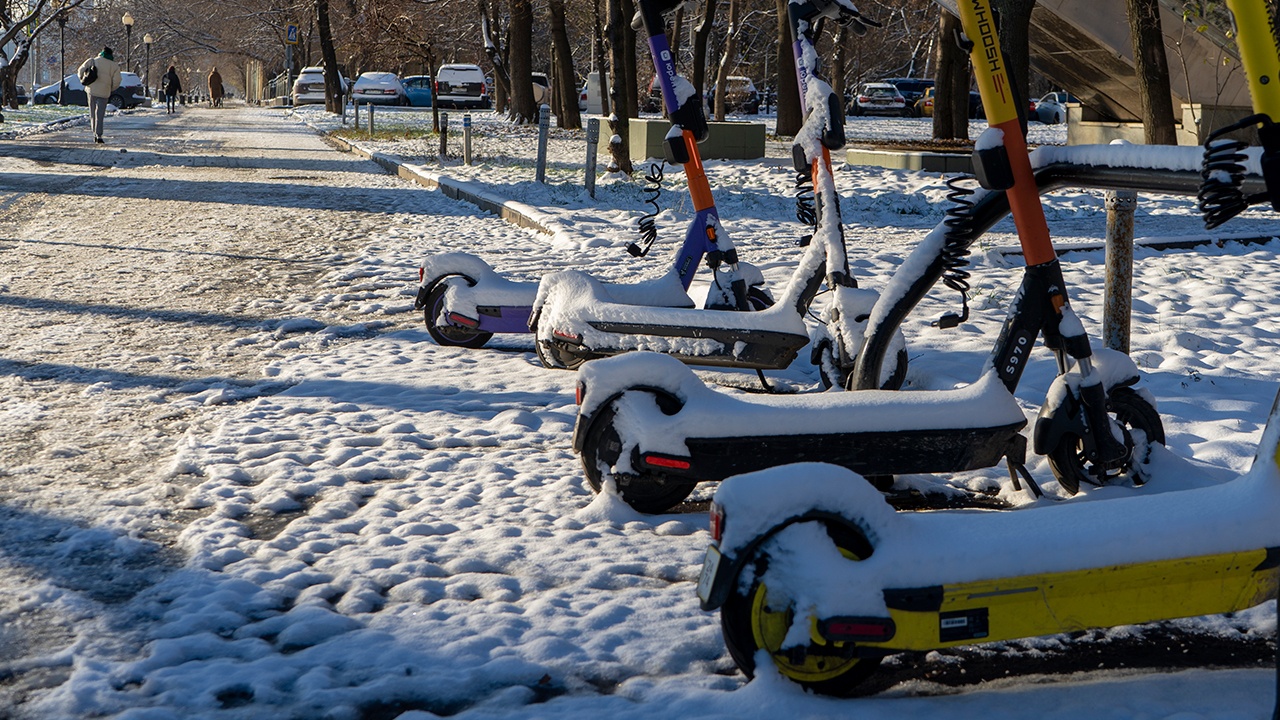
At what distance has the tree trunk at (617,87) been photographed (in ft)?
46.5

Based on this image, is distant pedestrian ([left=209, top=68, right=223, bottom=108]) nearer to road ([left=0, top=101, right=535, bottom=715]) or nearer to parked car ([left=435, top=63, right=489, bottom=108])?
parked car ([left=435, top=63, right=489, bottom=108])

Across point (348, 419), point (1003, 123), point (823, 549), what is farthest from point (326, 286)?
point (823, 549)

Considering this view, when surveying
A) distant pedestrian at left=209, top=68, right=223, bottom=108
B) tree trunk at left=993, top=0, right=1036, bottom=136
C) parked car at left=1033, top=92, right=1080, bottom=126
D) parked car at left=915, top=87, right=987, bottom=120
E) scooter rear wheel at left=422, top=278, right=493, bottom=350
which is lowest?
scooter rear wheel at left=422, top=278, right=493, bottom=350

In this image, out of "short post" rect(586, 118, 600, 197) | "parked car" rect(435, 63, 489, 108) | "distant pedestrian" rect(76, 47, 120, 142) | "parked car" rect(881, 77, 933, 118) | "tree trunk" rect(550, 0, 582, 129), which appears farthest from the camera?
"parked car" rect(881, 77, 933, 118)

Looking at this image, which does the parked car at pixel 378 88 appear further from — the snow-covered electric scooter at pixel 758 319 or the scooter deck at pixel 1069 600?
the scooter deck at pixel 1069 600

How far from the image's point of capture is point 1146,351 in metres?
5.94

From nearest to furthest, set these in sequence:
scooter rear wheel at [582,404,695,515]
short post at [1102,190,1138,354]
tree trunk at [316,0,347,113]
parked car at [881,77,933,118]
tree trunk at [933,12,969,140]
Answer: scooter rear wheel at [582,404,695,515] → short post at [1102,190,1138,354] → tree trunk at [933,12,969,140] → tree trunk at [316,0,347,113] → parked car at [881,77,933,118]

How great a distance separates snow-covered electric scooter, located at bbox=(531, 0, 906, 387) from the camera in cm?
497

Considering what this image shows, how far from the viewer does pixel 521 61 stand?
27844 mm

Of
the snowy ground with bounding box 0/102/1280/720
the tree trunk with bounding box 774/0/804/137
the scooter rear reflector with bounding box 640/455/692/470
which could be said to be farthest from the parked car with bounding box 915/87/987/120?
the scooter rear reflector with bounding box 640/455/692/470

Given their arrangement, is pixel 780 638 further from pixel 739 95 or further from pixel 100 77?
pixel 739 95

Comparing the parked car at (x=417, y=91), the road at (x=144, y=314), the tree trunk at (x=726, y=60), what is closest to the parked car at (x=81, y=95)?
the parked car at (x=417, y=91)

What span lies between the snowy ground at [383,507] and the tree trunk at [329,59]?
28.2m

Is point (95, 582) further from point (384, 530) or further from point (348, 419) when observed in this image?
point (348, 419)
